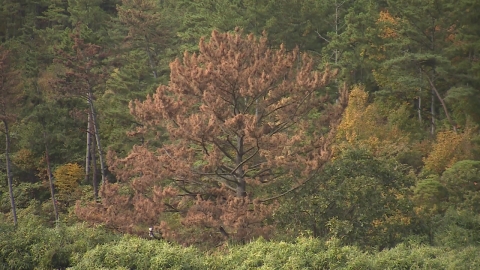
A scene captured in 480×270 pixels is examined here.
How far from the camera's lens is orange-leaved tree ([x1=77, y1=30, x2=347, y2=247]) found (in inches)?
637

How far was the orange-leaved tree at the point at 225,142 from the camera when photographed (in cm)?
1617

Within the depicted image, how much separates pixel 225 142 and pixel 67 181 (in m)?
17.8

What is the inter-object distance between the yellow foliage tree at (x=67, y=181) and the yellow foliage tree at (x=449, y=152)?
21.2 meters

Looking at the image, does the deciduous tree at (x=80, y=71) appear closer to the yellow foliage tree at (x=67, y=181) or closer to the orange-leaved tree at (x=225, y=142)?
the yellow foliage tree at (x=67, y=181)

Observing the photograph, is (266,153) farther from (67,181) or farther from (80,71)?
(67,181)

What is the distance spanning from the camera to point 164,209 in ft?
55.9

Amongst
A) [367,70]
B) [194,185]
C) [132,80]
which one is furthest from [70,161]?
[367,70]

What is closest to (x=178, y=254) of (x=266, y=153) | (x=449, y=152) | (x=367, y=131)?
(x=266, y=153)

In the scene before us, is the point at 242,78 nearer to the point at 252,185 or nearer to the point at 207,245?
the point at 252,185

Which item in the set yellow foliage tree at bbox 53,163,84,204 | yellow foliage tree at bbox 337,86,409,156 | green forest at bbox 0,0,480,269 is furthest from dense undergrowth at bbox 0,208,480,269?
yellow foliage tree at bbox 53,163,84,204

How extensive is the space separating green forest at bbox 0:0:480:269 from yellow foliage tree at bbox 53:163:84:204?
0.41ft

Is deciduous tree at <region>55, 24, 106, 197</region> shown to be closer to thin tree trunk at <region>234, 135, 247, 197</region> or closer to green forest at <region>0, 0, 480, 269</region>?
green forest at <region>0, 0, 480, 269</region>

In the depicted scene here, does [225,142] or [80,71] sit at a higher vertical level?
[80,71]

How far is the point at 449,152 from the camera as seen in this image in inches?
883
